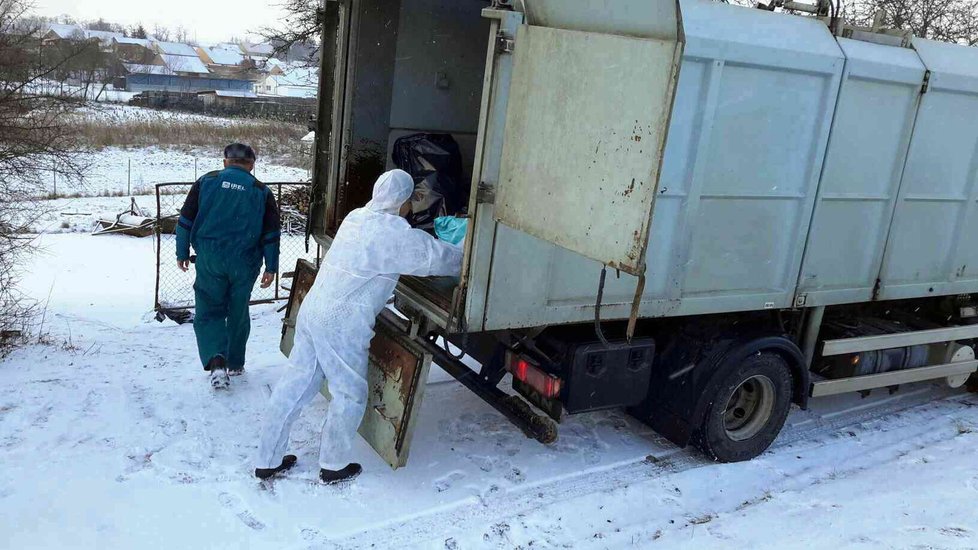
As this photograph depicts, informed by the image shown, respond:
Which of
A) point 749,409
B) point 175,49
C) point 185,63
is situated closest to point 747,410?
point 749,409

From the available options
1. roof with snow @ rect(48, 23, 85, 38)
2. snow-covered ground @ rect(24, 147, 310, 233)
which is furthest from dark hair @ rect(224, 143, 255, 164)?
snow-covered ground @ rect(24, 147, 310, 233)

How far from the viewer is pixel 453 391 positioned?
18.4 ft

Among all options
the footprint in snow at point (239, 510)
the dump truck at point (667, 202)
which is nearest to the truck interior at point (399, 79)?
the dump truck at point (667, 202)

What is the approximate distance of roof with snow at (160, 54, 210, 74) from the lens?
6956cm

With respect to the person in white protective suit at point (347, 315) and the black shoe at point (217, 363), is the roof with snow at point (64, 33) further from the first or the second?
the person in white protective suit at point (347, 315)

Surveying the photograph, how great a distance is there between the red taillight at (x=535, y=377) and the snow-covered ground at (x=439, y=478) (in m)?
0.59

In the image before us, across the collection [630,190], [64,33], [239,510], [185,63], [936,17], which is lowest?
[239,510]

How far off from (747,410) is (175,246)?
651cm

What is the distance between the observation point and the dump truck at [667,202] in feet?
10.8

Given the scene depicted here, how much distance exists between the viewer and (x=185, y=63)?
72.3 m

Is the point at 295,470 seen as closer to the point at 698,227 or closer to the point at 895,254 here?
the point at 698,227

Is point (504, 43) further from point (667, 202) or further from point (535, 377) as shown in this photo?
point (535, 377)

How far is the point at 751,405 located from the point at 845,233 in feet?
4.12

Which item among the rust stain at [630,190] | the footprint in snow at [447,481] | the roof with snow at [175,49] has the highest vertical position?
the roof with snow at [175,49]
